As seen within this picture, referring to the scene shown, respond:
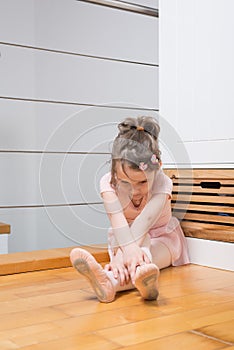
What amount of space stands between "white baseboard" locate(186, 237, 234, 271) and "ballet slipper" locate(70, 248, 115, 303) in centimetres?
40

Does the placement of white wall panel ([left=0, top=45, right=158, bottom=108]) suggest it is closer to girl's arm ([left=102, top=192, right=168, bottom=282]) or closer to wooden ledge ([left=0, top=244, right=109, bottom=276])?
wooden ledge ([left=0, top=244, right=109, bottom=276])

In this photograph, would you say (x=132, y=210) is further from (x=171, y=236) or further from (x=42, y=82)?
(x=42, y=82)

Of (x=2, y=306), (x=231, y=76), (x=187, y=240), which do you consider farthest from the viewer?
(x=187, y=240)

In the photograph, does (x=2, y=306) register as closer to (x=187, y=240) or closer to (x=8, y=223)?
(x=187, y=240)

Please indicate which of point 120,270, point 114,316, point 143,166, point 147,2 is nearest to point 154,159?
point 143,166

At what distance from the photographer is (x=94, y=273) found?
3.13 feet

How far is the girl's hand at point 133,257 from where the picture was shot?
102cm

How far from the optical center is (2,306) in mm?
934

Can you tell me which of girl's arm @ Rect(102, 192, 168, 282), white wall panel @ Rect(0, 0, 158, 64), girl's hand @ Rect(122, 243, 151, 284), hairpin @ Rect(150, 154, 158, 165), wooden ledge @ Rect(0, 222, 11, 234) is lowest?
wooden ledge @ Rect(0, 222, 11, 234)

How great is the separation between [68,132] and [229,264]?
53 cm

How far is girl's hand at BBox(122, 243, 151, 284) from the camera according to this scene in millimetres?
1021

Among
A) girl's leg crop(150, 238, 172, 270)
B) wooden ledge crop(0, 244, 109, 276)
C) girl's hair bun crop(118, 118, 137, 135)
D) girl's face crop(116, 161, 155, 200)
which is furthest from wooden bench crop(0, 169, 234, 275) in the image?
girl's hair bun crop(118, 118, 137, 135)

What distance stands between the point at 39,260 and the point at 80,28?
1.19 meters

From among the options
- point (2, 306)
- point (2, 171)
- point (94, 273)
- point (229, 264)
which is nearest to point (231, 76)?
point (229, 264)
